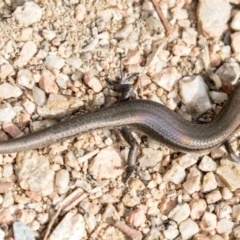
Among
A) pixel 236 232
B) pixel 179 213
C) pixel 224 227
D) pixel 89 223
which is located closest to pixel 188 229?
pixel 179 213

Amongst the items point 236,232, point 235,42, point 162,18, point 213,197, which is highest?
point 162,18

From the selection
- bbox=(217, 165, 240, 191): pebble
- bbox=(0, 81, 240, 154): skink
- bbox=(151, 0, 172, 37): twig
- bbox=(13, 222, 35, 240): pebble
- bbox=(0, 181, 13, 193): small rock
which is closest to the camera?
bbox=(13, 222, 35, 240): pebble

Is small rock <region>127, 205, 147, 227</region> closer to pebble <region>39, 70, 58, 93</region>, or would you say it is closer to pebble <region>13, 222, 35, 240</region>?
pebble <region>13, 222, 35, 240</region>

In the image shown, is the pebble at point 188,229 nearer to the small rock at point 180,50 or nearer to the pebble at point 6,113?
the small rock at point 180,50

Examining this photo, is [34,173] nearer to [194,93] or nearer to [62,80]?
[62,80]

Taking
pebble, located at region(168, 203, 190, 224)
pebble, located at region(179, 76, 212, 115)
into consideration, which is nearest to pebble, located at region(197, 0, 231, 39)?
pebble, located at region(179, 76, 212, 115)
